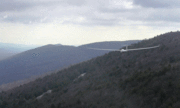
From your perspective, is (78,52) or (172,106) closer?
(172,106)

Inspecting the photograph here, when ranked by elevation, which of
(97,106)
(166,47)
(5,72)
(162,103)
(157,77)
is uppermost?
(166,47)

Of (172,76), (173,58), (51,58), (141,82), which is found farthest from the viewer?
(51,58)

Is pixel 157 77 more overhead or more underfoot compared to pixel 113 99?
more overhead

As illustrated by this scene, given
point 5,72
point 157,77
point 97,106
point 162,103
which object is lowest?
point 5,72

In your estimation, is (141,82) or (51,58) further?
(51,58)

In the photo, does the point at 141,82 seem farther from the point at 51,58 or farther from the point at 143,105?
the point at 51,58

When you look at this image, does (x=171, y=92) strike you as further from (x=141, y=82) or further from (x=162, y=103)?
(x=141, y=82)

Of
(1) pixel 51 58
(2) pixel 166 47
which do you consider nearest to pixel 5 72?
(1) pixel 51 58

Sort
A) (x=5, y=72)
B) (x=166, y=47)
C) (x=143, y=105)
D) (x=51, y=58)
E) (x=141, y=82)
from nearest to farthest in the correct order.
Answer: (x=143, y=105)
(x=141, y=82)
(x=166, y=47)
(x=5, y=72)
(x=51, y=58)

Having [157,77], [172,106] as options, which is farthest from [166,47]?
[172,106]
